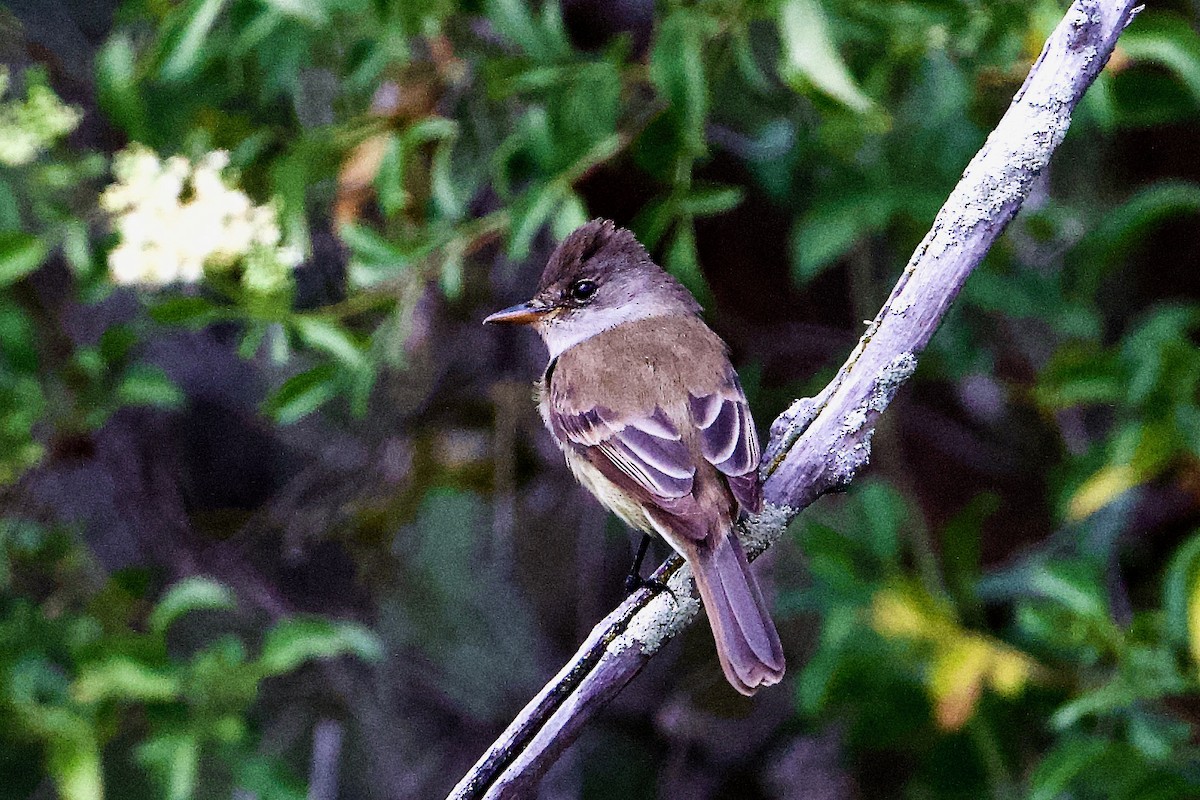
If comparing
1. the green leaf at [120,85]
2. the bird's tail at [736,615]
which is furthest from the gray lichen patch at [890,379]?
the green leaf at [120,85]

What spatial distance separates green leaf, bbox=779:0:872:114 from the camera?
232cm

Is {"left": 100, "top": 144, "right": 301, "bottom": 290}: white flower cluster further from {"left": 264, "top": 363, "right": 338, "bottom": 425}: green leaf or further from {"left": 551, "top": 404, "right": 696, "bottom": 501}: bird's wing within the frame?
{"left": 551, "top": 404, "right": 696, "bottom": 501}: bird's wing

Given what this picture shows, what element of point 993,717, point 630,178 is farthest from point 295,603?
point 993,717

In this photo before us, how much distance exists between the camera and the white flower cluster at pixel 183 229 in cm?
270

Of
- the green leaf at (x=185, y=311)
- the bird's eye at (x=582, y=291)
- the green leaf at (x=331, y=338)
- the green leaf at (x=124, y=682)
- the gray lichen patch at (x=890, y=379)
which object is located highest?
the green leaf at (x=185, y=311)

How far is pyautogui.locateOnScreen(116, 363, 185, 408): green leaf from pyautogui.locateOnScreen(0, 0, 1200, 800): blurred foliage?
0.01m

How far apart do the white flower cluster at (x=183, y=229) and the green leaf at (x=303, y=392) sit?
30cm

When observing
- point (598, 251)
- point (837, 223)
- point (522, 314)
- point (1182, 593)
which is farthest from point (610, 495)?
point (1182, 593)

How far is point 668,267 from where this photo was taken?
113 inches

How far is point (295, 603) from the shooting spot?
4.06m

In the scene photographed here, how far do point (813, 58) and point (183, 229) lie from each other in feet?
4.14

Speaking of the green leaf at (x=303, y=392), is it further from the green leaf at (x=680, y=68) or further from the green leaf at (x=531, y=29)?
the green leaf at (x=680, y=68)

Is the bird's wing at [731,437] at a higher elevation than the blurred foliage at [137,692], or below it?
higher

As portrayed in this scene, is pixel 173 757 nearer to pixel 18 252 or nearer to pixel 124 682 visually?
pixel 124 682
